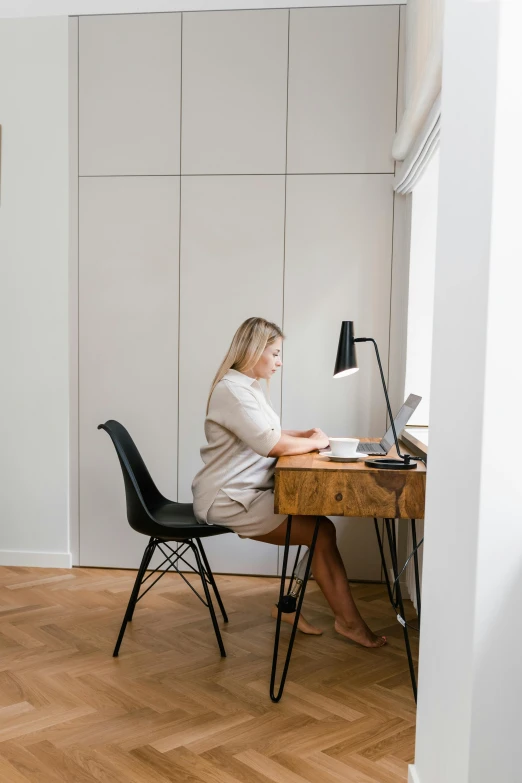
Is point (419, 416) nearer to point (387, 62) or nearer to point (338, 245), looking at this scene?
point (338, 245)

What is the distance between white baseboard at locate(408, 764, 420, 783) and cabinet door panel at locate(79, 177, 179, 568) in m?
2.37

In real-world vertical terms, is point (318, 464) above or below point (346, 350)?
below

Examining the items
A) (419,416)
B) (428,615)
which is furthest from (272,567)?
(428,615)

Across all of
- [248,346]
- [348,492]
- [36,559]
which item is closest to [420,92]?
[248,346]

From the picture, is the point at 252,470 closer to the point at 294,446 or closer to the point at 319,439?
the point at 294,446

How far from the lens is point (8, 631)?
320 cm

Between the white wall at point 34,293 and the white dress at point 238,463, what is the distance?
1437mm

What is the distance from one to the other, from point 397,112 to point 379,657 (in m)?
2.64

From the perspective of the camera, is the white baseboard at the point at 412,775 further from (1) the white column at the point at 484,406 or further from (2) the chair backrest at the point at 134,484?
(2) the chair backrest at the point at 134,484

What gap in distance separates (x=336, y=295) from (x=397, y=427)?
4.10ft

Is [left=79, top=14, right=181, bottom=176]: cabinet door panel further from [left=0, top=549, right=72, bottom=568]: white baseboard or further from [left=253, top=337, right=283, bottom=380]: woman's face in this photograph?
[left=0, top=549, right=72, bottom=568]: white baseboard

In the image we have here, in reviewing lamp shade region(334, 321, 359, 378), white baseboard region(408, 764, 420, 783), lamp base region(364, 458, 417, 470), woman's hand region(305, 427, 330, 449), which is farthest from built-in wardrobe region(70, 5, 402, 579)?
white baseboard region(408, 764, 420, 783)

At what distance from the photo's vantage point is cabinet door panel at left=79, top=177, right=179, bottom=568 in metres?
4.10

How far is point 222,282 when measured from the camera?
4.05 meters
